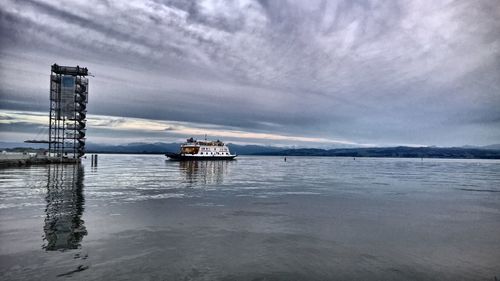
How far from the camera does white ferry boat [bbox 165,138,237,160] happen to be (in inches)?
4633

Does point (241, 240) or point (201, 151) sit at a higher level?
point (201, 151)

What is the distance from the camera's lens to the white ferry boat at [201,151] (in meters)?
118

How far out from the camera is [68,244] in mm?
12055

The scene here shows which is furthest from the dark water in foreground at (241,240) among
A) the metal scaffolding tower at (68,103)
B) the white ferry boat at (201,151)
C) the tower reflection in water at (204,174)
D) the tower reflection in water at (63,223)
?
the white ferry boat at (201,151)

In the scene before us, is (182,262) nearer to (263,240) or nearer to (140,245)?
(140,245)

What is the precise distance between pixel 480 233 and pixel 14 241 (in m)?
20.5

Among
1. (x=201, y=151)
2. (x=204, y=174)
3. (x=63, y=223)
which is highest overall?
(x=201, y=151)

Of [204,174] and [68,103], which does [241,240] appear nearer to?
[204,174]

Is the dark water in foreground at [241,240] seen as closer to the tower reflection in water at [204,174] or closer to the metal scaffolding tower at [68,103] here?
the tower reflection in water at [204,174]

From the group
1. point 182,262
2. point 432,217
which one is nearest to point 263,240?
point 182,262

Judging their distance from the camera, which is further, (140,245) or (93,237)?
(93,237)

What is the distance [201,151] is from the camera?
12100cm

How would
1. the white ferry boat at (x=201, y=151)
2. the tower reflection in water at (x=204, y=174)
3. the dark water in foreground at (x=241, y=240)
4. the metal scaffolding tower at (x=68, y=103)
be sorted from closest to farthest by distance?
the dark water in foreground at (x=241, y=240), the tower reflection in water at (x=204, y=174), the metal scaffolding tower at (x=68, y=103), the white ferry boat at (x=201, y=151)

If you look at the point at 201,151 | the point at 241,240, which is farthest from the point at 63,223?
the point at 201,151
